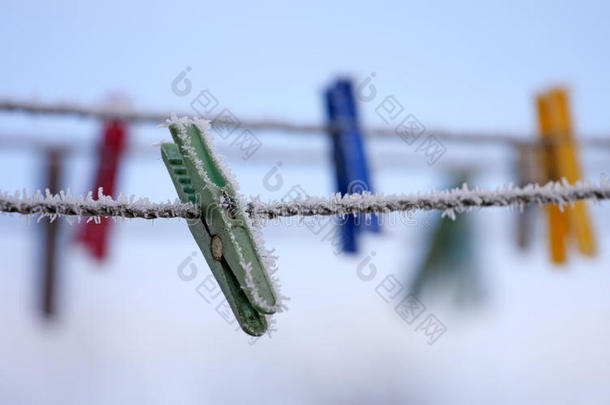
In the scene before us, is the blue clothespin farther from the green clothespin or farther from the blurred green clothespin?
the green clothespin

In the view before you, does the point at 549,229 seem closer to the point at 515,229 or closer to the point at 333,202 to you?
the point at 515,229

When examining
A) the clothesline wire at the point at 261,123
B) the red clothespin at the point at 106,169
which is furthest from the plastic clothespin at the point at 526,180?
the red clothespin at the point at 106,169

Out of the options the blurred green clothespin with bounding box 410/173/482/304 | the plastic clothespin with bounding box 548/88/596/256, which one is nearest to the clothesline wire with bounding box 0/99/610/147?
the plastic clothespin with bounding box 548/88/596/256

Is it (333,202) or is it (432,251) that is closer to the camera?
(333,202)

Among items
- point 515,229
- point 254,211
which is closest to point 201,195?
point 254,211

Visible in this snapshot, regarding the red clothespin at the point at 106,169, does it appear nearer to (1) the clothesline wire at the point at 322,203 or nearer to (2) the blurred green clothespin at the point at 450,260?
(2) the blurred green clothespin at the point at 450,260

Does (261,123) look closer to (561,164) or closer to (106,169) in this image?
(106,169)

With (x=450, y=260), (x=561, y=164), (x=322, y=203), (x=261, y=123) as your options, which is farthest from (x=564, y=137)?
(x=322, y=203)

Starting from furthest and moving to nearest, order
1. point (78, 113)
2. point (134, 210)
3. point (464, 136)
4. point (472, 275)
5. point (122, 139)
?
point (472, 275), point (122, 139), point (464, 136), point (78, 113), point (134, 210)
